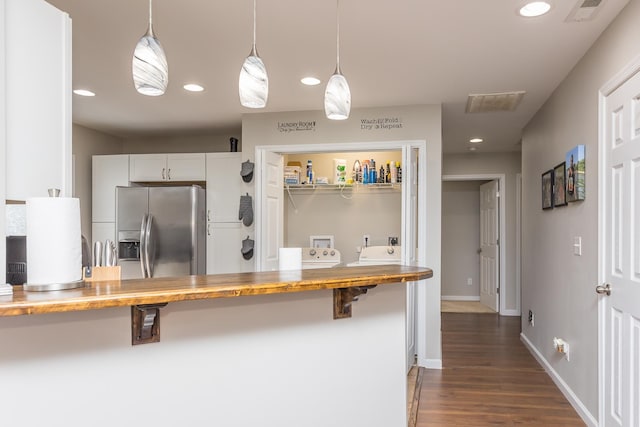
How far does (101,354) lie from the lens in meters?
1.40

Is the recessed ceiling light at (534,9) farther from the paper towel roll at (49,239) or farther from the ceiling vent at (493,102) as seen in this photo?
the paper towel roll at (49,239)

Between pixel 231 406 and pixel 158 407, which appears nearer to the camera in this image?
pixel 158 407

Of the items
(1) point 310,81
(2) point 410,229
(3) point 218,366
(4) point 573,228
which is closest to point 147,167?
(1) point 310,81

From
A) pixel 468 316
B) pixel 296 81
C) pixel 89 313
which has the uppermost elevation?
pixel 296 81

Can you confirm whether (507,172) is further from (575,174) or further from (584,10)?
(584,10)

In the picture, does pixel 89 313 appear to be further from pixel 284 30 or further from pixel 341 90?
pixel 284 30

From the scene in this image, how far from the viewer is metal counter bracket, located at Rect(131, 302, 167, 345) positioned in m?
1.43

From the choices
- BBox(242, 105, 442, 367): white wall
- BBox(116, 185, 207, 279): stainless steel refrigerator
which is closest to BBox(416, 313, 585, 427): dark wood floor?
BBox(242, 105, 442, 367): white wall

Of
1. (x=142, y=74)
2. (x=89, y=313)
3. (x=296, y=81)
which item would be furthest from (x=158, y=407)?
(x=296, y=81)

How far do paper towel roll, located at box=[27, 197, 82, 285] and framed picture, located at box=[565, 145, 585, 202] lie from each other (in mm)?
3031

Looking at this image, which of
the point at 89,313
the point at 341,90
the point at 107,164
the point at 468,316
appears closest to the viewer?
the point at 89,313

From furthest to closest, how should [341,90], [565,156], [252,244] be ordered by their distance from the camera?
1. [252,244]
2. [565,156]
3. [341,90]

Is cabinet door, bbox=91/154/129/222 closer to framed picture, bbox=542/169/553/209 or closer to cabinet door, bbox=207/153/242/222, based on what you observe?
cabinet door, bbox=207/153/242/222

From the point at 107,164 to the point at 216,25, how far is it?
3209 mm
